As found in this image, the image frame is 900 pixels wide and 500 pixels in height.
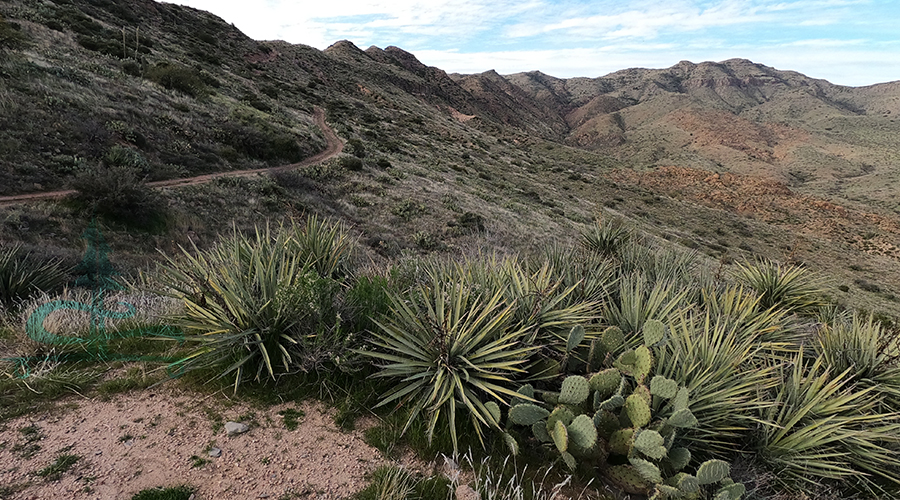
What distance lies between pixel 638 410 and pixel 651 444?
0.31 meters

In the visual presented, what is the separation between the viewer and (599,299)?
5.19 metres

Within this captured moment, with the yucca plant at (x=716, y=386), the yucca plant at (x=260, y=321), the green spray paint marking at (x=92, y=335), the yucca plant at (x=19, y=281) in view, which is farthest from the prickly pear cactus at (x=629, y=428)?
the yucca plant at (x=19, y=281)

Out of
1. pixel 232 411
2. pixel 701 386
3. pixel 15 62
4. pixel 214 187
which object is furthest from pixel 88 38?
pixel 701 386

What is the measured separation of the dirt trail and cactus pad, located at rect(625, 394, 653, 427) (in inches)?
534

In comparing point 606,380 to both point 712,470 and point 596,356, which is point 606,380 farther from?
point 712,470

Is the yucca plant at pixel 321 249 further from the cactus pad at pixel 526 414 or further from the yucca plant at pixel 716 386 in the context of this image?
the yucca plant at pixel 716 386

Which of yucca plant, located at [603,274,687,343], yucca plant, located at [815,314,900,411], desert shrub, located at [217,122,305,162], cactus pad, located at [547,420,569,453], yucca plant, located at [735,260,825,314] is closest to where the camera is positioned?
cactus pad, located at [547,420,569,453]

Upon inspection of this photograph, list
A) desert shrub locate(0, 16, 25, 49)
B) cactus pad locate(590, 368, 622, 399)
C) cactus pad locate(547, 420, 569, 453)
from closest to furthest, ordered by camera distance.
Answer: cactus pad locate(547, 420, 569, 453) → cactus pad locate(590, 368, 622, 399) → desert shrub locate(0, 16, 25, 49)

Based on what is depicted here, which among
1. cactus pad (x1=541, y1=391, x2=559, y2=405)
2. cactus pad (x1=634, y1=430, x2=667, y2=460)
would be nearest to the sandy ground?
cactus pad (x1=541, y1=391, x2=559, y2=405)

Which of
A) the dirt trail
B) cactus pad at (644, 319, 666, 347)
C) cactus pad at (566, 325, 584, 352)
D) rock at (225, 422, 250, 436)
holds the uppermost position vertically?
the dirt trail

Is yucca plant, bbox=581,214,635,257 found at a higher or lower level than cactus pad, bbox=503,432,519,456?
higher

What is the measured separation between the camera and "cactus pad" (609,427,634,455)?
120 inches

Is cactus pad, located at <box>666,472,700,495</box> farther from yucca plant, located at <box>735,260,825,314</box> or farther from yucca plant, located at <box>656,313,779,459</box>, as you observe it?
yucca plant, located at <box>735,260,825,314</box>

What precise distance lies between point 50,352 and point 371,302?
295cm
